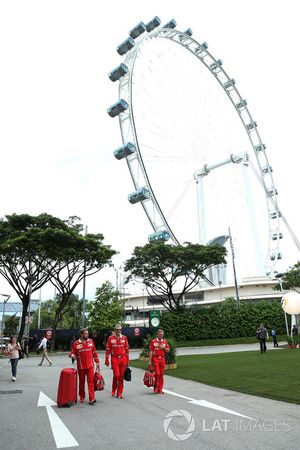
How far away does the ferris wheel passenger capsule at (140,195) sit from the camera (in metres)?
38.2

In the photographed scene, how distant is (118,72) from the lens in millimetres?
39594

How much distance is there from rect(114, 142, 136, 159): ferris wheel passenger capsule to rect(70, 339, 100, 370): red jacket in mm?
29064

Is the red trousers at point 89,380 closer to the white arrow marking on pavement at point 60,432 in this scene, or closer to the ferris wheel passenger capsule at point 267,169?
the white arrow marking on pavement at point 60,432

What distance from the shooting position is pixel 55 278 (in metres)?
38.9

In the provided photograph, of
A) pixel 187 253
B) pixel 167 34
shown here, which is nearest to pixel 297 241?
pixel 187 253

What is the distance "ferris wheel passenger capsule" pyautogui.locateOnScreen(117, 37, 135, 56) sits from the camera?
135 feet

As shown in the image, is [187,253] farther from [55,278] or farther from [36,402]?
[36,402]

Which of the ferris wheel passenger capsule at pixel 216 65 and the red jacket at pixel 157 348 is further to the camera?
the ferris wheel passenger capsule at pixel 216 65

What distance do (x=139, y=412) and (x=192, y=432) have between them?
2248mm

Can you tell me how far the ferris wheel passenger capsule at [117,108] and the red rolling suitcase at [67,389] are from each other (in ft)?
104

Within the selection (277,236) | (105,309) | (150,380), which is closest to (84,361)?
(150,380)

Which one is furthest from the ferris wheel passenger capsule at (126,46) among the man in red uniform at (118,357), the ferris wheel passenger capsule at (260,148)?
the man in red uniform at (118,357)

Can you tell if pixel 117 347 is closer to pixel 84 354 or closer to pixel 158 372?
pixel 84 354

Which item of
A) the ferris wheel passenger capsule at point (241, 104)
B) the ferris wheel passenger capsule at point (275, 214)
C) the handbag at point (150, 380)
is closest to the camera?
the handbag at point (150, 380)
